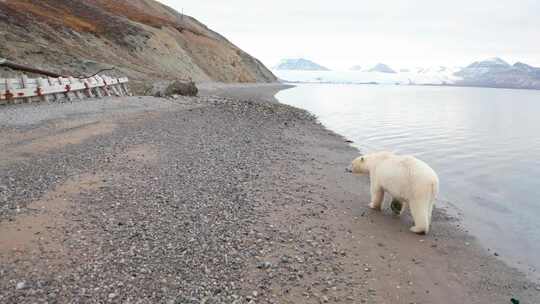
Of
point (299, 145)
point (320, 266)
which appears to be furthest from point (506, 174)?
point (320, 266)

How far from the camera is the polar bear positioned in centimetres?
722

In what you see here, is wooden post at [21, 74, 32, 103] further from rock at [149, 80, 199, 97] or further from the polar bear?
the polar bear

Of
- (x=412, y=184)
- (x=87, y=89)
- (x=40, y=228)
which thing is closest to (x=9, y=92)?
(x=87, y=89)

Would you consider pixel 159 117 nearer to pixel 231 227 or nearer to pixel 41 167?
pixel 41 167

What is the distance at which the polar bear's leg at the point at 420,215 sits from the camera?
7.34 metres

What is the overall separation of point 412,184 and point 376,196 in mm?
1253

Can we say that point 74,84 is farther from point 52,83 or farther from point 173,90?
point 173,90

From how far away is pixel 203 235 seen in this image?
623 cm

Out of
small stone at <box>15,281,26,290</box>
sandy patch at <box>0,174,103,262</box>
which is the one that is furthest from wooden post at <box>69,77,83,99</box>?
small stone at <box>15,281,26,290</box>

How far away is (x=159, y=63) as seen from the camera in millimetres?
48562

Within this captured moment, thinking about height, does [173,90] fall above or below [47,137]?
above

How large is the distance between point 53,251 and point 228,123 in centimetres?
1242

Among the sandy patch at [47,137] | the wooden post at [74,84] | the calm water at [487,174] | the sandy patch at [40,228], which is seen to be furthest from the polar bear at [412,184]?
the wooden post at [74,84]

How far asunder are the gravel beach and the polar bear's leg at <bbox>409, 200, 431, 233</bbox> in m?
0.17
